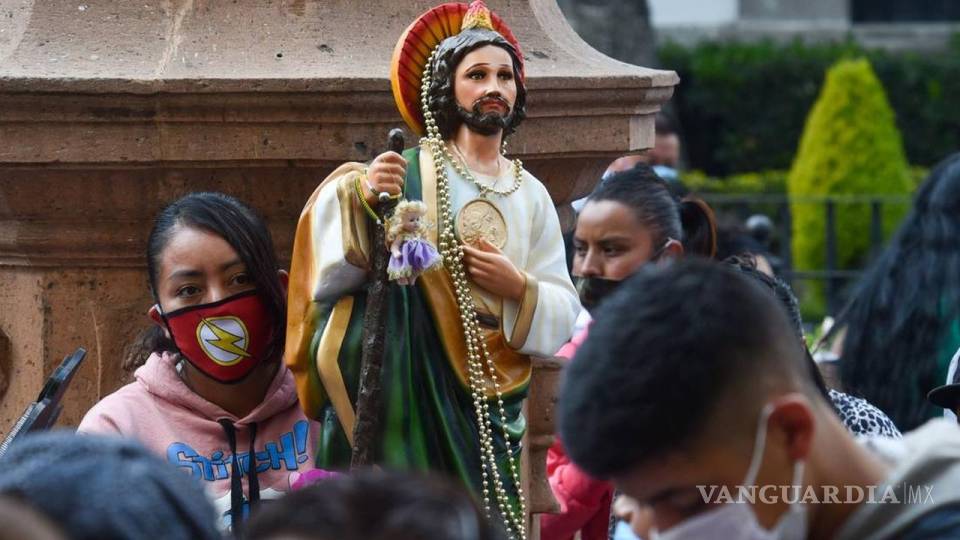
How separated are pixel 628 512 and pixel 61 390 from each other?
1.58 m

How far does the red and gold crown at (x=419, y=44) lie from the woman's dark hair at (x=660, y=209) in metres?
1.45

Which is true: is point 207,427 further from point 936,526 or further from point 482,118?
point 936,526

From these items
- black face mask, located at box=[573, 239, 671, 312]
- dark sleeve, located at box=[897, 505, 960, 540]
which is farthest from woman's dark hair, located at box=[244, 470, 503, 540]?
black face mask, located at box=[573, 239, 671, 312]

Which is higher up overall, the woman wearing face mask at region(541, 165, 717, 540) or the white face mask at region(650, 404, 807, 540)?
the white face mask at region(650, 404, 807, 540)

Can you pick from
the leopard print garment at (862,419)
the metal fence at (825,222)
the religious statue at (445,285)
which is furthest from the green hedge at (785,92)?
the religious statue at (445,285)

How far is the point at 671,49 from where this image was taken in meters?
21.5

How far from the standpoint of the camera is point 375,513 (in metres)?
2.17

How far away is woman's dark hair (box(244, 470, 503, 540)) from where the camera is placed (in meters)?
2.15

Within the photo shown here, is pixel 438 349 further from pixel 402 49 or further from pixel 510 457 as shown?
pixel 402 49

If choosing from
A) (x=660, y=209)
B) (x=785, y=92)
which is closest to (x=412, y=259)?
(x=660, y=209)

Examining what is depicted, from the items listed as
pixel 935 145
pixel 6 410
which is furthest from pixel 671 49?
pixel 6 410

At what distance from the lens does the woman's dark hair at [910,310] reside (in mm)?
5512

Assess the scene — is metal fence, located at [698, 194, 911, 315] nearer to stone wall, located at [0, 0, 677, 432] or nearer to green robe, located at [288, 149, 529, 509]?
stone wall, located at [0, 0, 677, 432]

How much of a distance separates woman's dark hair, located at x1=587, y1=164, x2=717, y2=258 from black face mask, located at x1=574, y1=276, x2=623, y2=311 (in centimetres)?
19
